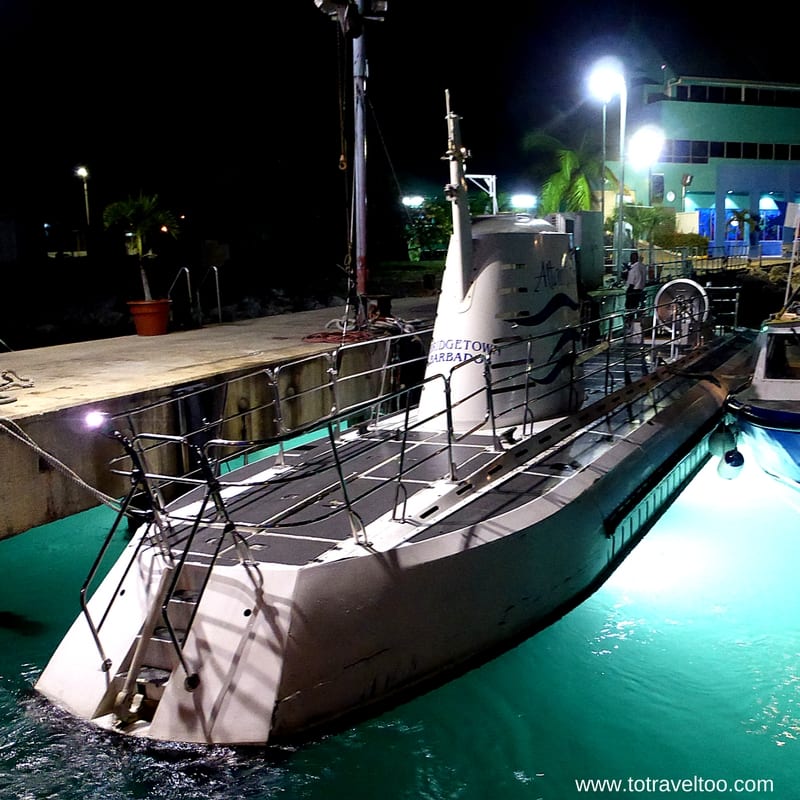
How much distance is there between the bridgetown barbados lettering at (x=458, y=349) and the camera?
10.5 metres

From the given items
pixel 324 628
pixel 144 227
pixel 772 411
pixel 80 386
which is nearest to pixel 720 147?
pixel 772 411

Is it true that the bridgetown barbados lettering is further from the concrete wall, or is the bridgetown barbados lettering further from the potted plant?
the potted plant

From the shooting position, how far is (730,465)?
1434cm

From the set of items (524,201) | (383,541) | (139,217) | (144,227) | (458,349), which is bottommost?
(383,541)

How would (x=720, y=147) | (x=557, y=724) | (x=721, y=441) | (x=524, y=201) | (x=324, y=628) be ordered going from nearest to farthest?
(x=324, y=628), (x=557, y=724), (x=721, y=441), (x=524, y=201), (x=720, y=147)

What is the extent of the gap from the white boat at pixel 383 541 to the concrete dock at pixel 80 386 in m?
0.68

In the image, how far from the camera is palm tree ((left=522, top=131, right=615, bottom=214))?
4619 cm

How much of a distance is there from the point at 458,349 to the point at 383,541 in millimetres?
3875

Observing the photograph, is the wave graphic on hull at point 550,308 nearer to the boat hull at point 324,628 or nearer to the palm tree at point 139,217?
the boat hull at point 324,628

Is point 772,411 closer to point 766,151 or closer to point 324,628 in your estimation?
point 324,628

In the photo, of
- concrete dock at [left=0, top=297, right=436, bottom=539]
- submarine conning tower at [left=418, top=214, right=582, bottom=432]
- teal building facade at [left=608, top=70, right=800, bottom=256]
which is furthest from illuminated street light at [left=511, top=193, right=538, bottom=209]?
submarine conning tower at [left=418, top=214, right=582, bottom=432]

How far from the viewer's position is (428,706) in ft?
23.2

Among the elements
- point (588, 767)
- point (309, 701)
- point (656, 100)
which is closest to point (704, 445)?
point (588, 767)

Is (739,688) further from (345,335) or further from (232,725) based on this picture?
(345,335)
